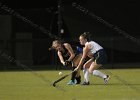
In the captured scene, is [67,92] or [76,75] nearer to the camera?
[67,92]

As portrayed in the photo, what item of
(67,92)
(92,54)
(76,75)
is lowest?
(67,92)

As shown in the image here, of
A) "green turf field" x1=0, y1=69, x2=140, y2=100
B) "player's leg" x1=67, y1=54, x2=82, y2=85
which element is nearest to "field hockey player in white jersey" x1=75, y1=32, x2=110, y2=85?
"player's leg" x1=67, y1=54, x2=82, y2=85

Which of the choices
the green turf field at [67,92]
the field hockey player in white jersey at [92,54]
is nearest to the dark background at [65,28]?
the field hockey player in white jersey at [92,54]

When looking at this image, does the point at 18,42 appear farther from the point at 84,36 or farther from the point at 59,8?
the point at 84,36

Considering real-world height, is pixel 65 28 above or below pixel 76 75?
above

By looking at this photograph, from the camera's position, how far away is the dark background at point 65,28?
29.1 m

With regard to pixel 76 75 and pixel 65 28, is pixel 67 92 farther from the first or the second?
pixel 65 28

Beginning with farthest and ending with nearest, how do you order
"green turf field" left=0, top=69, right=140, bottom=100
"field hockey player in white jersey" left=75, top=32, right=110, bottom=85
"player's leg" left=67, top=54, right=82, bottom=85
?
"player's leg" left=67, top=54, right=82, bottom=85
"field hockey player in white jersey" left=75, top=32, right=110, bottom=85
"green turf field" left=0, top=69, right=140, bottom=100

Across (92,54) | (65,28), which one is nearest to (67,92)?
(92,54)

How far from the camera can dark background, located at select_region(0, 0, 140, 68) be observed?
29094 mm

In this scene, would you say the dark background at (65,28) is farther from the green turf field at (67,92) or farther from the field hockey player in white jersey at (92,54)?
the green turf field at (67,92)

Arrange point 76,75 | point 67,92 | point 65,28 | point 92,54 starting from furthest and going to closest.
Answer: point 65,28, point 76,75, point 92,54, point 67,92

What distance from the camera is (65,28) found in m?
31.0

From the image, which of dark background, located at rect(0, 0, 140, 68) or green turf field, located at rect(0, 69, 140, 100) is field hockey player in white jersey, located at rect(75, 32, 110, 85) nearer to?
green turf field, located at rect(0, 69, 140, 100)
